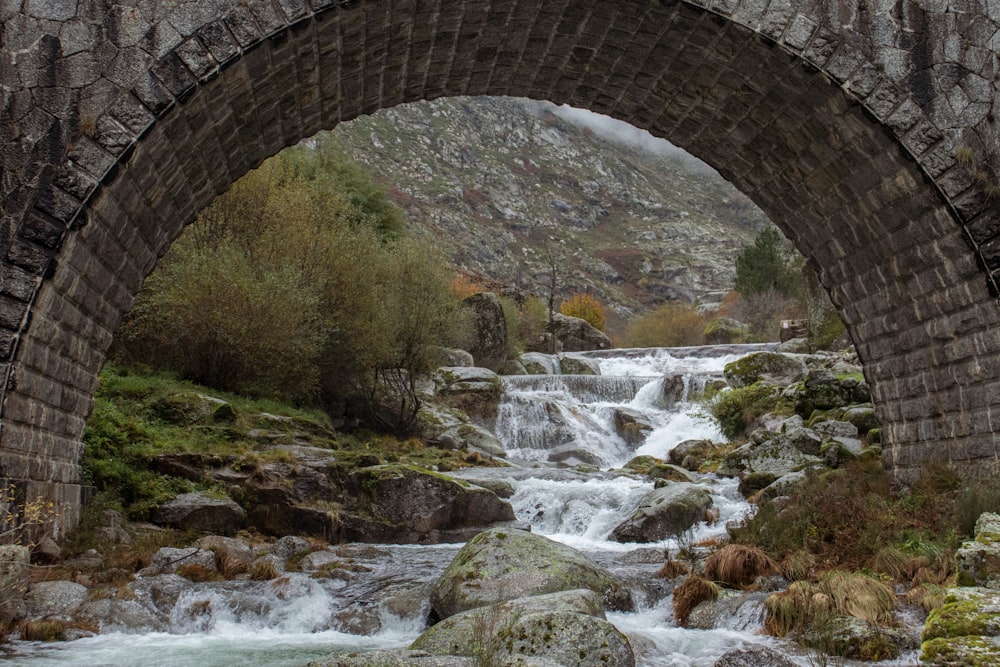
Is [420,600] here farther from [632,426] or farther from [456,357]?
[456,357]

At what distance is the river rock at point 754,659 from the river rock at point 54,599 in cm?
600

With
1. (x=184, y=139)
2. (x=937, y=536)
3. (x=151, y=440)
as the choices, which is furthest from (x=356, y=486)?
(x=937, y=536)

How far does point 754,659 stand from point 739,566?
128 inches

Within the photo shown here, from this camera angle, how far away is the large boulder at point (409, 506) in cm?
1405

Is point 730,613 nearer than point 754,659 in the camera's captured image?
No

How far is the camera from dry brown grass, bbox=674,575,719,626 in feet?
27.5

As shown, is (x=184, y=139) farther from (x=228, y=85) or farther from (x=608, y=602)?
(x=608, y=602)

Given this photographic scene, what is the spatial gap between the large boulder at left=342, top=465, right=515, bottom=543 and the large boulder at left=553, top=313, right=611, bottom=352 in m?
33.7

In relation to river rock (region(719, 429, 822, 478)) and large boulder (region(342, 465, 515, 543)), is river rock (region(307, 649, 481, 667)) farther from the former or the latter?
river rock (region(719, 429, 822, 478))

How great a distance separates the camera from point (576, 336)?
4947 cm

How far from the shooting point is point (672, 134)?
10.6 meters

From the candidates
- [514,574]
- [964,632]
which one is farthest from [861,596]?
[514,574]

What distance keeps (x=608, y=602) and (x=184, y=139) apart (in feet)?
21.3

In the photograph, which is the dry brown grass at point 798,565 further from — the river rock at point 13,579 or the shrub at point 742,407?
the shrub at point 742,407
